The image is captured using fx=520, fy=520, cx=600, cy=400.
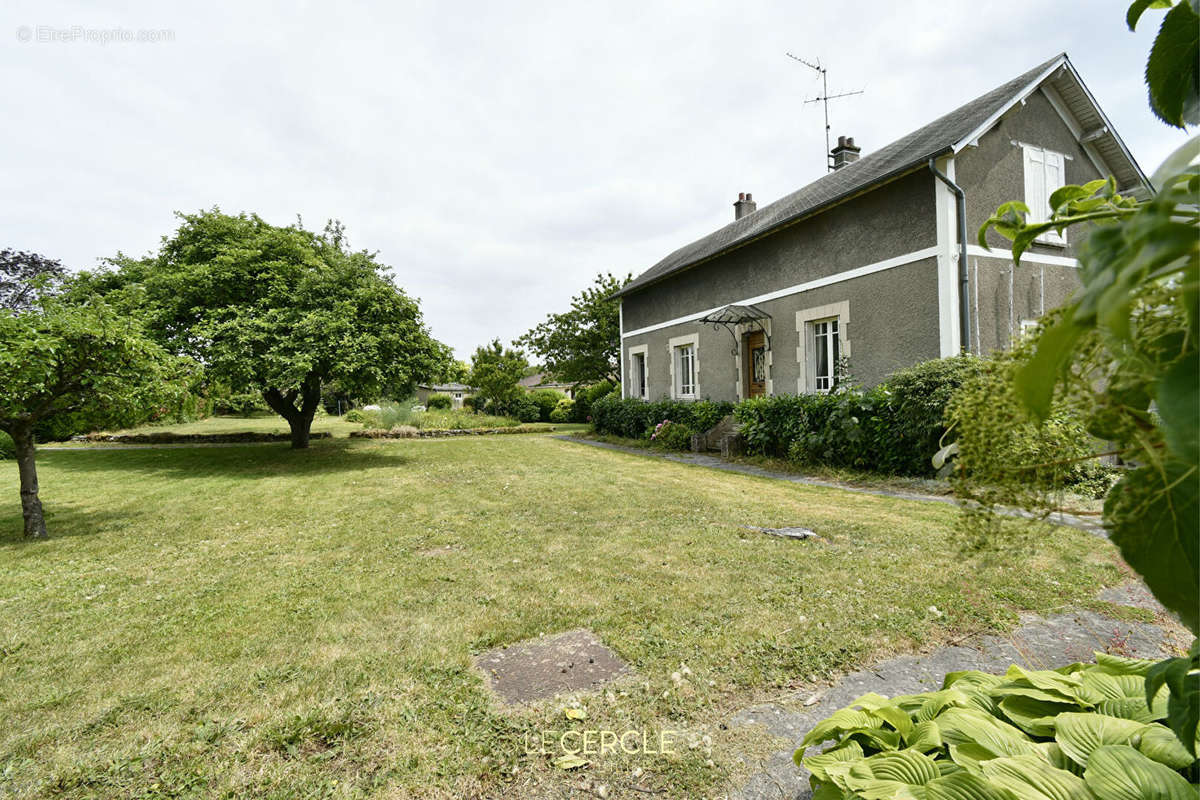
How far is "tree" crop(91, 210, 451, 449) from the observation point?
10062mm

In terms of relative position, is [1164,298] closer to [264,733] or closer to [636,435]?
[264,733]

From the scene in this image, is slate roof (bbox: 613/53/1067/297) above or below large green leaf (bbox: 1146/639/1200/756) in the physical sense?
above

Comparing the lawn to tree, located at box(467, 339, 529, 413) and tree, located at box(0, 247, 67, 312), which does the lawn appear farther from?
tree, located at box(0, 247, 67, 312)

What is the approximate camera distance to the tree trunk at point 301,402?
12023mm

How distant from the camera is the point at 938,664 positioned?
8.59 feet

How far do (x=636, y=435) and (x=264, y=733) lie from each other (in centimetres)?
1404

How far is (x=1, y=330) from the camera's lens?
15.0 ft

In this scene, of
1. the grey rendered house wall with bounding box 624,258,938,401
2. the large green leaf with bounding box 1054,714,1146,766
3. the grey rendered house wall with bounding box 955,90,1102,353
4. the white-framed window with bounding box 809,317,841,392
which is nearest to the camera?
the large green leaf with bounding box 1054,714,1146,766

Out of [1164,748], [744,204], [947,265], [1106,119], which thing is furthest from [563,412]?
[1164,748]

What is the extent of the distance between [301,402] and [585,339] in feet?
50.1

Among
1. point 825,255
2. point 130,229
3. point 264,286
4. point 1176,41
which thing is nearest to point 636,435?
point 825,255

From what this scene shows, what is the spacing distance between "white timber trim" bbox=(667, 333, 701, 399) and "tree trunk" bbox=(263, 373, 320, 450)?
9.47 meters
